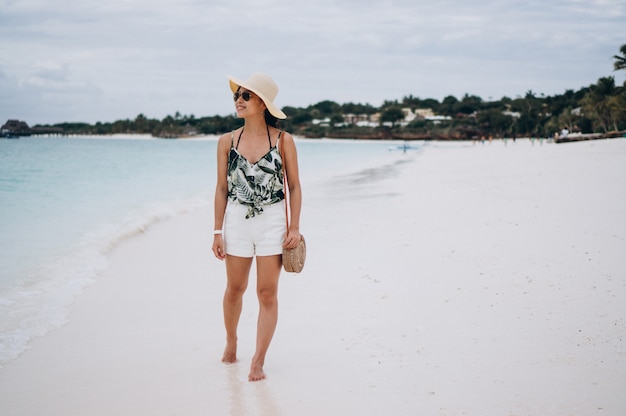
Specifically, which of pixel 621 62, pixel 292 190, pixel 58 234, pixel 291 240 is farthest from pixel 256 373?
pixel 621 62

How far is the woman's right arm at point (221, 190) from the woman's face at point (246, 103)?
17 centimetres

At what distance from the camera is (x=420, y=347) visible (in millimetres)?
3895

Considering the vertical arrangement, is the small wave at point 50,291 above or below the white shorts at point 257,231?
below

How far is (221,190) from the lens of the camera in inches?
141

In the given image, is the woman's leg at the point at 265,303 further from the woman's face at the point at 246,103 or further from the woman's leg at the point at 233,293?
the woman's face at the point at 246,103

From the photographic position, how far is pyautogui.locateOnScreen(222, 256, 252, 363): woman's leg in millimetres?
3564

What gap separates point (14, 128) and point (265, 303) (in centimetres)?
16478

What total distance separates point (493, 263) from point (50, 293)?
4285 mm

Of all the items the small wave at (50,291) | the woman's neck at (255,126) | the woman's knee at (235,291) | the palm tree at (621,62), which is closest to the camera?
the woman's neck at (255,126)

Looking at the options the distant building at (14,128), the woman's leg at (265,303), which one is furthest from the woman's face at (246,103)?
the distant building at (14,128)

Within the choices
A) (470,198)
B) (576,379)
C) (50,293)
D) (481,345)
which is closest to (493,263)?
(481,345)

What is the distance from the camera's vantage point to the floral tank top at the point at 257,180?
345 centimetres

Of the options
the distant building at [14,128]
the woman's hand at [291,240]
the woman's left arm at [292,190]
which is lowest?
the woman's hand at [291,240]

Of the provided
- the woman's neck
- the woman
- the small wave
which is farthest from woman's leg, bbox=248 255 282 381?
the small wave
